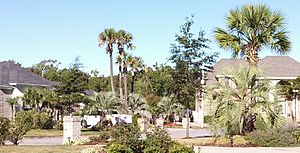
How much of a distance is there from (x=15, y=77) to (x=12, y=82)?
45.4 inches

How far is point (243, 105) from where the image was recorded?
1944cm

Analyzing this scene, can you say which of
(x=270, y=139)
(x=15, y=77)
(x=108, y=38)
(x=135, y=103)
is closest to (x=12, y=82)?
(x=15, y=77)

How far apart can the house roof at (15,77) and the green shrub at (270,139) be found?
30.3 m

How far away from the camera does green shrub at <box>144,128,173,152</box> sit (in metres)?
13.7

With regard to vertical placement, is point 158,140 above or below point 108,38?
below

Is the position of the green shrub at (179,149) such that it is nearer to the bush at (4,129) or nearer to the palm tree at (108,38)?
the bush at (4,129)

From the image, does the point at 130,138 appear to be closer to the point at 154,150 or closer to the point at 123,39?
the point at 154,150

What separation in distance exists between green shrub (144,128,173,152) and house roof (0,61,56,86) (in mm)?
32218

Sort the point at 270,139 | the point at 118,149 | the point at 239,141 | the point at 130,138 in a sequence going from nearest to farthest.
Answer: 1. the point at 118,149
2. the point at 130,138
3. the point at 270,139
4. the point at 239,141

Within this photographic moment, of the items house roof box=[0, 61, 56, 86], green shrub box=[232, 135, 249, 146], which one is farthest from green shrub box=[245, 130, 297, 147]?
house roof box=[0, 61, 56, 86]

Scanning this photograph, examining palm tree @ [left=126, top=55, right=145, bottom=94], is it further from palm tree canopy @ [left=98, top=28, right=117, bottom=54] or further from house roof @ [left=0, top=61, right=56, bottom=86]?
house roof @ [left=0, top=61, right=56, bottom=86]

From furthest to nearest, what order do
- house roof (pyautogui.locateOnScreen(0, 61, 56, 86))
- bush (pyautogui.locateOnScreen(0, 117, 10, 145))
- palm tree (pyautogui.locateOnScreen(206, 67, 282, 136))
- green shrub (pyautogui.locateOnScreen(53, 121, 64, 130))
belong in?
house roof (pyautogui.locateOnScreen(0, 61, 56, 86)) < green shrub (pyautogui.locateOnScreen(53, 121, 64, 130)) < bush (pyautogui.locateOnScreen(0, 117, 10, 145)) < palm tree (pyautogui.locateOnScreen(206, 67, 282, 136))

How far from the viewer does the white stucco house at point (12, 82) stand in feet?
137

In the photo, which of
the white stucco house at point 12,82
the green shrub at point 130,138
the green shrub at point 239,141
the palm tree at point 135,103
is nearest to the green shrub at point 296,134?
the green shrub at point 239,141
